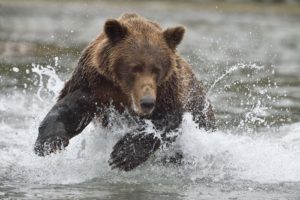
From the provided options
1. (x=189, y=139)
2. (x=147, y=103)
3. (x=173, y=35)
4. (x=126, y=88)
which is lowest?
(x=189, y=139)

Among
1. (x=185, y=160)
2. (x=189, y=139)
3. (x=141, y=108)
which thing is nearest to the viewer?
(x=141, y=108)

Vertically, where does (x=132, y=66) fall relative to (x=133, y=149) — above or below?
above

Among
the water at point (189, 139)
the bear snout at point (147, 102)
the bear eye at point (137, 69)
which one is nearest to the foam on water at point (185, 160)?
the water at point (189, 139)

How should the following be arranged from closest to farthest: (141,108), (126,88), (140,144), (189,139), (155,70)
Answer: (141,108)
(155,70)
(126,88)
(140,144)
(189,139)

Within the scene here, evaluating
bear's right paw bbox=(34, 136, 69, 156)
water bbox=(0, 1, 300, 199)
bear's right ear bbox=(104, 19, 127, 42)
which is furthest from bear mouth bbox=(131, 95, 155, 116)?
bear's right paw bbox=(34, 136, 69, 156)

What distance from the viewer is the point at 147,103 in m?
6.68

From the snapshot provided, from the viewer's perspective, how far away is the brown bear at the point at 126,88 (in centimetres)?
708

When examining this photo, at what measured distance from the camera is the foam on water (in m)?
7.59

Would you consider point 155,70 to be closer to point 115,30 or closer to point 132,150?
point 115,30

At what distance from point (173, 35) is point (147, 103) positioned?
0.87 metres

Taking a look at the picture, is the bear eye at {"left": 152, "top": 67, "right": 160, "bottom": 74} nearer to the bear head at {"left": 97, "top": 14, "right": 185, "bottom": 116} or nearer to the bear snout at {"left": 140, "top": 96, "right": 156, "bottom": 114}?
the bear head at {"left": 97, "top": 14, "right": 185, "bottom": 116}

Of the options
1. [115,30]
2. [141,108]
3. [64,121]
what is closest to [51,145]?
[64,121]

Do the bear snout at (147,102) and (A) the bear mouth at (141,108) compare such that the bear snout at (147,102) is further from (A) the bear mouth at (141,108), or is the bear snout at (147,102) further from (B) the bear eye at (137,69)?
(B) the bear eye at (137,69)

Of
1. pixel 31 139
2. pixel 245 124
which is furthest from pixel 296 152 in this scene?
pixel 31 139
